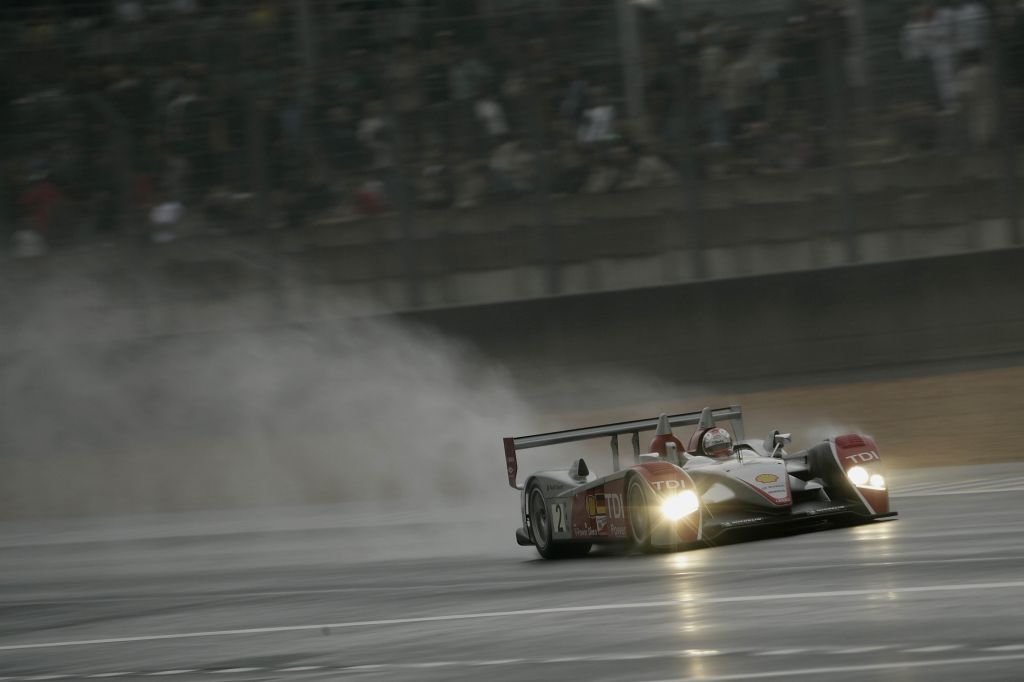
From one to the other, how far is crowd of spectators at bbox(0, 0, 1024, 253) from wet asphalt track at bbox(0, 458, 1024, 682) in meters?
5.69

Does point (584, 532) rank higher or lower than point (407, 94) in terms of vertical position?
lower

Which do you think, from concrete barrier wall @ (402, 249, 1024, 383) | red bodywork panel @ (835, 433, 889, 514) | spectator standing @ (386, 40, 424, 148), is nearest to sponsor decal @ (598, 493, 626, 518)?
red bodywork panel @ (835, 433, 889, 514)

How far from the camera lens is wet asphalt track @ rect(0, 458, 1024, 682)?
6.01m

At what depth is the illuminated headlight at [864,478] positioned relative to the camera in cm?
1026

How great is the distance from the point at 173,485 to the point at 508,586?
9.24 meters

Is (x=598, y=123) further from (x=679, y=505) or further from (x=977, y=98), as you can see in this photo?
(x=679, y=505)

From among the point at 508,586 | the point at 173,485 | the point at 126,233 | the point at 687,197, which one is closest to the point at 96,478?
the point at 173,485

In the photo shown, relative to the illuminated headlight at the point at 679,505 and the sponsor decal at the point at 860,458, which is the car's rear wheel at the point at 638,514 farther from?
the sponsor decal at the point at 860,458

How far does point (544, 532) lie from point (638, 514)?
123 cm

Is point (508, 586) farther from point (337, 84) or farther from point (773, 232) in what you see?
point (337, 84)

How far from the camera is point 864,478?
407 inches

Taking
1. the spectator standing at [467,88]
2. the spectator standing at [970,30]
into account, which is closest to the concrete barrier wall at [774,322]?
the spectator standing at [467,88]

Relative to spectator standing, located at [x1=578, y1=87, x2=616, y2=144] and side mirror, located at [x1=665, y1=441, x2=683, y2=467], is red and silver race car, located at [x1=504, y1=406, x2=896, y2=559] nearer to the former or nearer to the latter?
side mirror, located at [x1=665, y1=441, x2=683, y2=467]

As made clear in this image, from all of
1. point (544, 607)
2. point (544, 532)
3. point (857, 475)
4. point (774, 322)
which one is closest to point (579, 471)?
point (544, 532)
